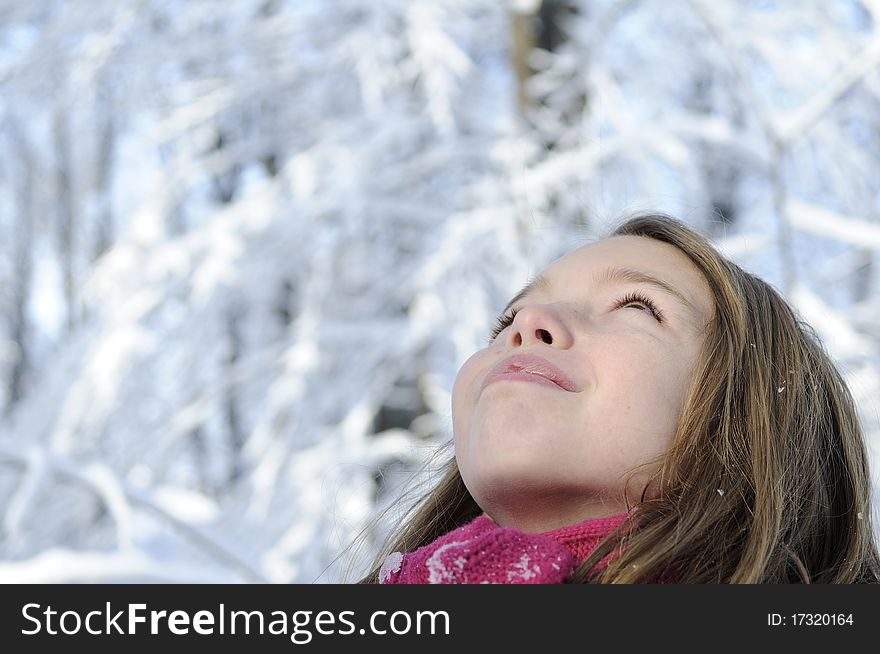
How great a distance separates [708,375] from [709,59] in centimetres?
239

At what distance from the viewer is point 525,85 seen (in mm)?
3092

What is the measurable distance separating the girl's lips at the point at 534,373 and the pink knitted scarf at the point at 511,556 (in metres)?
0.16

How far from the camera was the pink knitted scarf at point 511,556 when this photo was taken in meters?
0.98

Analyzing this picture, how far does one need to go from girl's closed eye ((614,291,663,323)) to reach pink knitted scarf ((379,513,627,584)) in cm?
27

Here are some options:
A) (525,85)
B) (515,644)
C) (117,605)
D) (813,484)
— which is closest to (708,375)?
(813,484)

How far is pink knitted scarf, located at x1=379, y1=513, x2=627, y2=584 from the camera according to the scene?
98cm

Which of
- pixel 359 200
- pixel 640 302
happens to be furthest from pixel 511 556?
pixel 359 200

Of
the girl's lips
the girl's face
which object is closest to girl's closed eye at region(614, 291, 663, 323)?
the girl's face

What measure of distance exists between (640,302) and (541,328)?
0.49ft

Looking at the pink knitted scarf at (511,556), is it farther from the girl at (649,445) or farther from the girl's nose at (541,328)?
the girl's nose at (541,328)

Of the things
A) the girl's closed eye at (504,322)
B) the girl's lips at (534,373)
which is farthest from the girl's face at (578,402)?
the girl's closed eye at (504,322)

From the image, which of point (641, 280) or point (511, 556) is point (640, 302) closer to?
point (641, 280)

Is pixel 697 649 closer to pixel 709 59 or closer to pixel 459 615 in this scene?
pixel 459 615

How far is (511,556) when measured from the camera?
100cm
